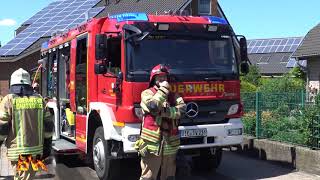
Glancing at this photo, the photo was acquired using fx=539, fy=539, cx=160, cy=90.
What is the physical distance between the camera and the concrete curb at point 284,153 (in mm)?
9414

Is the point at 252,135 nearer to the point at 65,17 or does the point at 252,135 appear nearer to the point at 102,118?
the point at 102,118

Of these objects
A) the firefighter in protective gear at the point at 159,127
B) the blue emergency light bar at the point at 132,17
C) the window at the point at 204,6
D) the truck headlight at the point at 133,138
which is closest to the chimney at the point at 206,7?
the window at the point at 204,6

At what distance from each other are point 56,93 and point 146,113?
19.1 feet

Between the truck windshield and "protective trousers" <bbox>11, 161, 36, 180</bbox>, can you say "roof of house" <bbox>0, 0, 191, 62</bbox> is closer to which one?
the truck windshield

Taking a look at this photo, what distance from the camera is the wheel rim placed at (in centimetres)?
906

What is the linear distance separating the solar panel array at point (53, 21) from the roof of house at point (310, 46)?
1259cm

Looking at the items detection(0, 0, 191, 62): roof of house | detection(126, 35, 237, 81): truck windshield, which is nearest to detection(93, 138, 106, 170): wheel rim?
detection(126, 35, 237, 81): truck windshield

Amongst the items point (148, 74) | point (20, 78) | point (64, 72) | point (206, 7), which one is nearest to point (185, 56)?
point (148, 74)

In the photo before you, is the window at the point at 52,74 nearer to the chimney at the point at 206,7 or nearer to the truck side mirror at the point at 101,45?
the truck side mirror at the point at 101,45

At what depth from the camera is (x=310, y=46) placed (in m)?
25.5

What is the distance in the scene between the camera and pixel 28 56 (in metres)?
34.5

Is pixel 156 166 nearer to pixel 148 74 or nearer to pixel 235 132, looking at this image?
pixel 148 74

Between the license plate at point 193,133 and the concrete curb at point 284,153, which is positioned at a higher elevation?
the license plate at point 193,133

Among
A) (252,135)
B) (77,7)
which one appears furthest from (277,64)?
(252,135)
